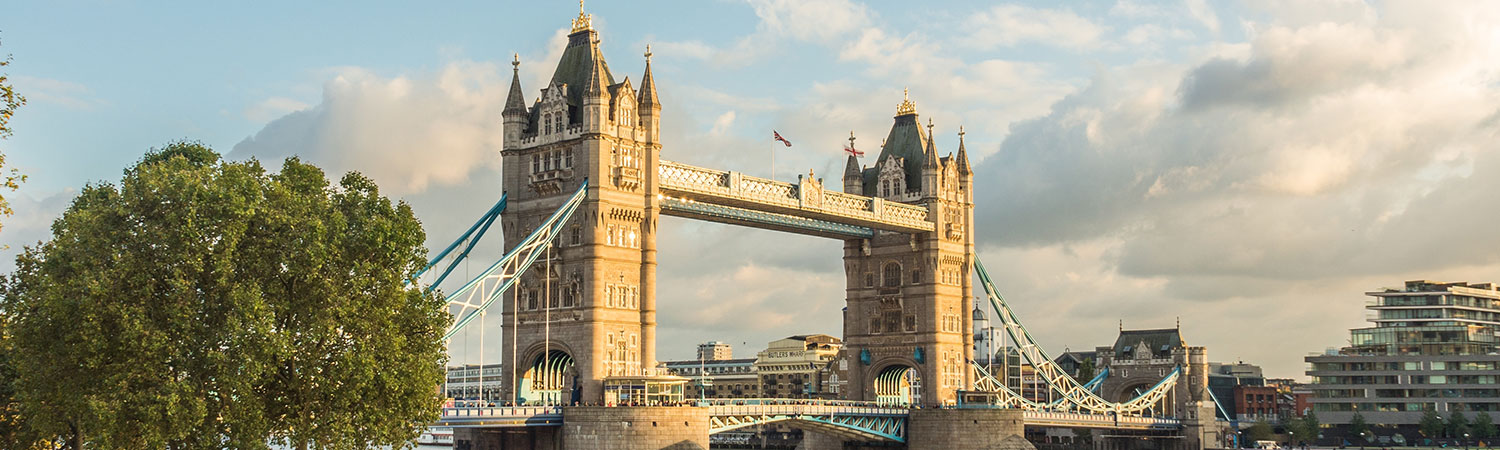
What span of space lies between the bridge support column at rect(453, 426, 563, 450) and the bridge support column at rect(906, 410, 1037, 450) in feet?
119

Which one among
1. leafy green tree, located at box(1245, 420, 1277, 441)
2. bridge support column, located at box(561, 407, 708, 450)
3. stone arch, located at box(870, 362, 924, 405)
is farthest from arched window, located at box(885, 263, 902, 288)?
leafy green tree, located at box(1245, 420, 1277, 441)

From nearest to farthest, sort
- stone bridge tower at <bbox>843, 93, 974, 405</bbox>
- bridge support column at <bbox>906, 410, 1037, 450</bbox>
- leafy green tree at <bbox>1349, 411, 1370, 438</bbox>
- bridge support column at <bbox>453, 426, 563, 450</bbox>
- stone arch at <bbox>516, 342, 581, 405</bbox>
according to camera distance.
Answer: bridge support column at <bbox>453, 426, 563, 450</bbox>, stone arch at <bbox>516, 342, 581, 405</bbox>, bridge support column at <bbox>906, 410, 1037, 450</bbox>, stone bridge tower at <bbox>843, 93, 974, 405</bbox>, leafy green tree at <bbox>1349, 411, 1370, 438</bbox>

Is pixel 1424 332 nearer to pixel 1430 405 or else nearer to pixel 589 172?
pixel 1430 405

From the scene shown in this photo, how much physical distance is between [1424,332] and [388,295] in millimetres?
157188

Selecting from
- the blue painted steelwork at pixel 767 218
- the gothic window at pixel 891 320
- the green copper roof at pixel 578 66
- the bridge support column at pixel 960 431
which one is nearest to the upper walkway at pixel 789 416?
the bridge support column at pixel 960 431

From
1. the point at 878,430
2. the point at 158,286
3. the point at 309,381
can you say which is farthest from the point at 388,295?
the point at 878,430

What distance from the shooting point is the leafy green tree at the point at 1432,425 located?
6796 inches

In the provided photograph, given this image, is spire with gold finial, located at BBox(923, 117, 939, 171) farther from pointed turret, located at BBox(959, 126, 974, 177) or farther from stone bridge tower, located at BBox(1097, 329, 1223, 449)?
stone bridge tower, located at BBox(1097, 329, 1223, 449)

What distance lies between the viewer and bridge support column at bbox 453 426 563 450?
3681 inches

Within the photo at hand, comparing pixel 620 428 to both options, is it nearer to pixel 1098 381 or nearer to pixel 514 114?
pixel 514 114

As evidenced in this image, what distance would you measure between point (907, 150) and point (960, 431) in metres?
Result: 27.1

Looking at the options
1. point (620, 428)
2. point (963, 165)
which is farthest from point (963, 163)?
point (620, 428)

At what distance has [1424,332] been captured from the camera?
598ft

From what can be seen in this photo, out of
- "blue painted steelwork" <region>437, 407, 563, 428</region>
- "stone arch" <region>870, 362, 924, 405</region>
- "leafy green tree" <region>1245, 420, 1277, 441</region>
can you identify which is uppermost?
"stone arch" <region>870, 362, 924, 405</region>
